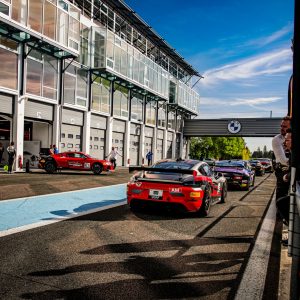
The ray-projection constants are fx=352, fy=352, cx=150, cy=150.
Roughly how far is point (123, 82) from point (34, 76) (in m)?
11.7

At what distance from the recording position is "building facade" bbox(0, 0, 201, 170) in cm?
2088

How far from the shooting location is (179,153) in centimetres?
5178

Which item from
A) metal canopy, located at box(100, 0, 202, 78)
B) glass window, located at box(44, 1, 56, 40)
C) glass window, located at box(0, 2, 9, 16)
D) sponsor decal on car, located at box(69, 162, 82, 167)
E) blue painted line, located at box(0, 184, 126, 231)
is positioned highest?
metal canopy, located at box(100, 0, 202, 78)

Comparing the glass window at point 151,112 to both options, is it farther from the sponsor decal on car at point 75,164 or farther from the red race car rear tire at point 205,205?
the red race car rear tire at point 205,205

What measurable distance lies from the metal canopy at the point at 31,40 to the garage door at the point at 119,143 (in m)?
10.4

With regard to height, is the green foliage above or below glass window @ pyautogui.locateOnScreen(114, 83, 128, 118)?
below

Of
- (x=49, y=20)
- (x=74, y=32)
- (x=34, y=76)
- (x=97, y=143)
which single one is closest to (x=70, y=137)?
(x=97, y=143)

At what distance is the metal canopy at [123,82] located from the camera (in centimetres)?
2893

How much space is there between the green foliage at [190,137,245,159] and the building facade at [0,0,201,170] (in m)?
25.9

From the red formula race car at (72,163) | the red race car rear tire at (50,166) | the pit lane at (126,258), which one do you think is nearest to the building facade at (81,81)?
the red race car rear tire at (50,166)

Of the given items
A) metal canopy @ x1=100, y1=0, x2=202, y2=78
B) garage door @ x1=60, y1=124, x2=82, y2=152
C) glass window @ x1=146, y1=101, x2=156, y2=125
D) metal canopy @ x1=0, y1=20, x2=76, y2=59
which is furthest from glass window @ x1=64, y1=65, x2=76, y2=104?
glass window @ x1=146, y1=101, x2=156, y2=125

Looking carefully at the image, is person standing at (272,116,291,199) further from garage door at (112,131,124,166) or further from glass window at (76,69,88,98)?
garage door at (112,131,124,166)

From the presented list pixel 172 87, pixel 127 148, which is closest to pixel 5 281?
pixel 127 148

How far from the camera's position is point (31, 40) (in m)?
A: 21.2
